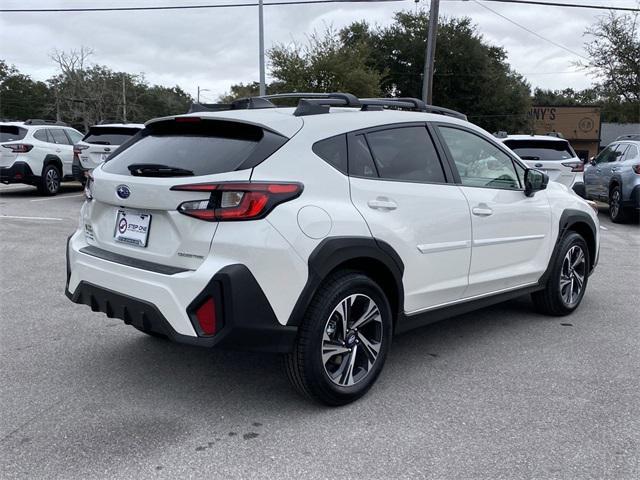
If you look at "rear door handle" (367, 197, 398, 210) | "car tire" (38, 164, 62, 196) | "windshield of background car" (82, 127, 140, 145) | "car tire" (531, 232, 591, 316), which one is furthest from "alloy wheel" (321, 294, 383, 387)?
"car tire" (38, 164, 62, 196)

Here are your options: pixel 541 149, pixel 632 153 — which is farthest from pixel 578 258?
pixel 632 153

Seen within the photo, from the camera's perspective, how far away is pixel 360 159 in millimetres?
3559

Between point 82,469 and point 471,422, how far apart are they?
6.37ft

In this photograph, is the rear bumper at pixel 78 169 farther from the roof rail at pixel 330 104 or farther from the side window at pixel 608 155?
the side window at pixel 608 155

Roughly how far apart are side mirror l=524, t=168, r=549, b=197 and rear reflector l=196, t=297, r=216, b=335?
112 inches

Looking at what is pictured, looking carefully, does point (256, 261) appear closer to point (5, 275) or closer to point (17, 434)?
point (17, 434)

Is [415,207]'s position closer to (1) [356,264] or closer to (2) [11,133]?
(1) [356,264]

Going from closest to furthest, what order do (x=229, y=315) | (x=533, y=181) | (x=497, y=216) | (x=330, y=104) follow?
(x=229, y=315)
(x=330, y=104)
(x=497, y=216)
(x=533, y=181)

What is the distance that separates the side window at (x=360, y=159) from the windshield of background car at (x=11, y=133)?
12.0 meters

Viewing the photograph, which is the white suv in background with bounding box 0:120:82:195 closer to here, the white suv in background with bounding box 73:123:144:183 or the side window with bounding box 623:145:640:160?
the white suv in background with bounding box 73:123:144:183

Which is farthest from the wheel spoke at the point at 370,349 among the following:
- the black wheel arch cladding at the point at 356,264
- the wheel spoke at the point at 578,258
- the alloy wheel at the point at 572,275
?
the wheel spoke at the point at 578,258

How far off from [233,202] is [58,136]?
13.1 m

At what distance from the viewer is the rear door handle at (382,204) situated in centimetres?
350

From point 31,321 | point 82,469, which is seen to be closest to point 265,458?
point 82,469
